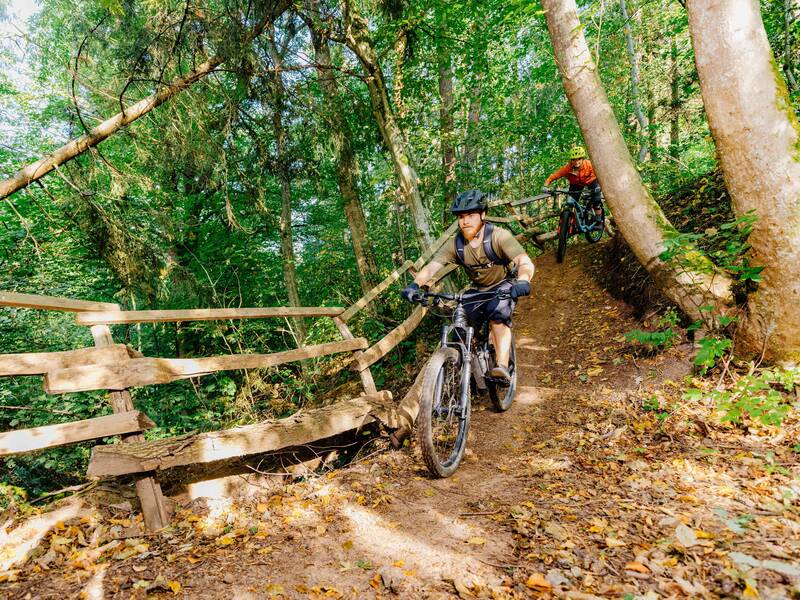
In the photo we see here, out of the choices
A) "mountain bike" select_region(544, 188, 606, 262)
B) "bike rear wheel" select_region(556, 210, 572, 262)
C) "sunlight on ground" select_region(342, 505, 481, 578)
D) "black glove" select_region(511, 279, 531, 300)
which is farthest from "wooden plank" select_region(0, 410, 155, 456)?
"bike rear wheel" select_region(556, 210, 572, 262)

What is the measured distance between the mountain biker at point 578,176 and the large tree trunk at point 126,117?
19.2 ft

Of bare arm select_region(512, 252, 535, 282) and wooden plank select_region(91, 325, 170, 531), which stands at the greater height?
bare arm select_region(512, 252, 535, 282)

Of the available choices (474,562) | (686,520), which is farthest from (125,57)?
(686,520)

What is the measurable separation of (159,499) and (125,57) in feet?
22.4

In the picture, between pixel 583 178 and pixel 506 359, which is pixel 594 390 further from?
pixel 583 178

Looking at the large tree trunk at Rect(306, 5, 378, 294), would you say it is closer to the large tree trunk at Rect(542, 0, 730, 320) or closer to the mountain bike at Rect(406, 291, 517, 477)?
the large tree trunk at Rect(542, 0, 730, 320)

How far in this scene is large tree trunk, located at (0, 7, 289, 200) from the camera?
20.1 ft

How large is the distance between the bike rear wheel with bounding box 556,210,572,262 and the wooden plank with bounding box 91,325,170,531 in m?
8.53

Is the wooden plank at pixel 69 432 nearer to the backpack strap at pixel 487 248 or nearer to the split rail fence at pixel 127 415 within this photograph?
the split rail fence at pixel 127 415

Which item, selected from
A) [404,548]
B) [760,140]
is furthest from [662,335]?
→ [404,548]

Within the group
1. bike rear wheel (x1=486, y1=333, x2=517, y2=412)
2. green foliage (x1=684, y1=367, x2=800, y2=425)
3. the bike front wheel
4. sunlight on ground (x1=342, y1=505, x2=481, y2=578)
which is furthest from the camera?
bike rear wheel (x1=486, y1=333, x2=517, y2=412)

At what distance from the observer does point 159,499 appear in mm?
3209

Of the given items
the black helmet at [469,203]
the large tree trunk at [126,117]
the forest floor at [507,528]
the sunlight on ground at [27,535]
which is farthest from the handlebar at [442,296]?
the large tree trunk at [126,117]

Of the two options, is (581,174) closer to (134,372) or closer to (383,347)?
(383,347)
